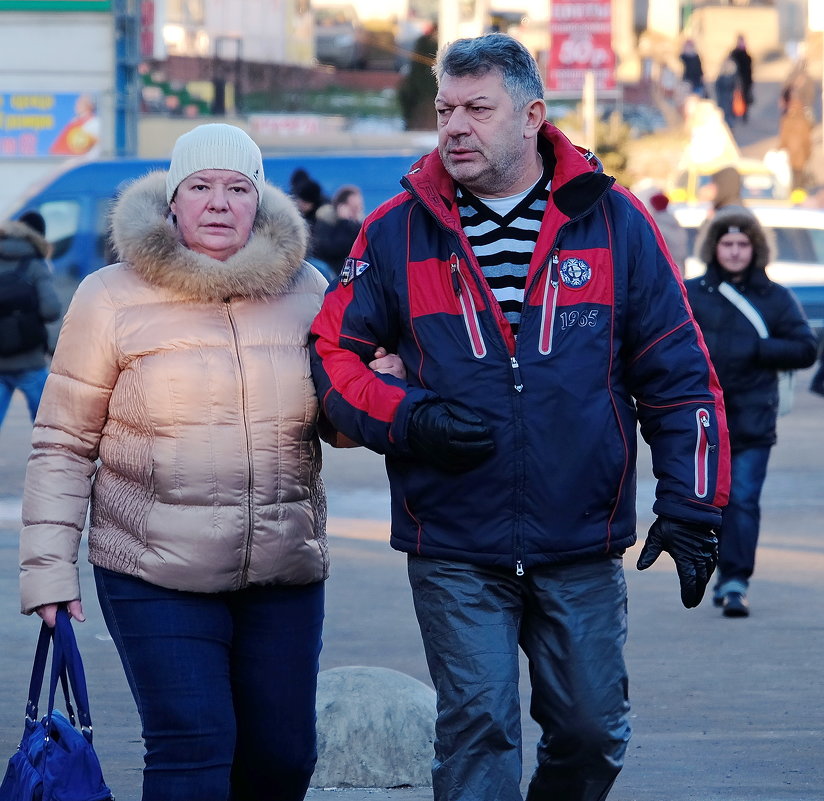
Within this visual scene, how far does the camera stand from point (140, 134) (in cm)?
2823

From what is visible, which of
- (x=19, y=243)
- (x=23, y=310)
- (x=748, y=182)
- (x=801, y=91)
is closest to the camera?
(x=23, y=310)

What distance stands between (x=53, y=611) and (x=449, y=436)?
0.98 metres

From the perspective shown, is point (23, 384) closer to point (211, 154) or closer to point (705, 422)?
point (211, 154)

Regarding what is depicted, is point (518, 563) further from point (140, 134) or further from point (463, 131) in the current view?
point (140, 134)

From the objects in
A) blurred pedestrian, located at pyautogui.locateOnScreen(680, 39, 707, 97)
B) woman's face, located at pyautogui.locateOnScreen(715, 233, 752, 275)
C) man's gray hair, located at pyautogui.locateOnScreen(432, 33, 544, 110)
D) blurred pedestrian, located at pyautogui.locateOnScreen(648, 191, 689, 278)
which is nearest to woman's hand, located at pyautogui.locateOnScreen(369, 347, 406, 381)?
man's gray hair, located at pyautogui.locateOnScreen(432, 33, 544, 110)

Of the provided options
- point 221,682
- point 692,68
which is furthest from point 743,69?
point 221,682

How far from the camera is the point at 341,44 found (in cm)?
5372

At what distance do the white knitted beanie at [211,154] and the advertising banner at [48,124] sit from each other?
69.1ft

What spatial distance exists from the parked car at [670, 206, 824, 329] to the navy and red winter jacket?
13.6 meters

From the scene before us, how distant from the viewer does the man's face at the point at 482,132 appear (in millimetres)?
3977

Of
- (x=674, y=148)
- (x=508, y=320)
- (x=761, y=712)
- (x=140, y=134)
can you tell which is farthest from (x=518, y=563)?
(x=674, y=148)

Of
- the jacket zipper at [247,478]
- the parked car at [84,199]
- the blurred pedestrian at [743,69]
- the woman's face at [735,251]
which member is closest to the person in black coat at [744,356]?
the woman's face at [735,251]

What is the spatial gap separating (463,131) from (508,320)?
0.45 metres

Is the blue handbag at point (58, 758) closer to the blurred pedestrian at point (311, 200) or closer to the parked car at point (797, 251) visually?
the blurred pedestrian at point (311, 200)
